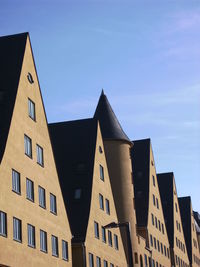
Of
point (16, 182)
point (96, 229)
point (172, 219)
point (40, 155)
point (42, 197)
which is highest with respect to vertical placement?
point (172, 219)

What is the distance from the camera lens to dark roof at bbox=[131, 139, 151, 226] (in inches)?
2906

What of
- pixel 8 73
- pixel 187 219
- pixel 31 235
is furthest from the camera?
pixel 187 219

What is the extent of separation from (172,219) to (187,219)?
19.6 meters

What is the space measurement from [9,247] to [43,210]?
724cm

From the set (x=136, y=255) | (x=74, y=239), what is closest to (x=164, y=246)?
(x=136, y=255)

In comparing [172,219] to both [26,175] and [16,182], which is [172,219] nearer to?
[26,175]

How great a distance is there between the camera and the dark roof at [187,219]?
105312 millimetres

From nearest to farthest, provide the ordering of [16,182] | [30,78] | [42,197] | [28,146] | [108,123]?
1. [16,182]
2. [28,146]
3. [42,197]
4. [30,78]
5. [108,123]

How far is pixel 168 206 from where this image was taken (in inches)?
3647

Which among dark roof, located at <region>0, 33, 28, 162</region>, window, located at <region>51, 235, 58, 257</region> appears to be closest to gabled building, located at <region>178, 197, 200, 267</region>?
window, located at <region>51, 235, 58, 257</region>

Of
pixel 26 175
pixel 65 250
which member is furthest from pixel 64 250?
pixel 26 175

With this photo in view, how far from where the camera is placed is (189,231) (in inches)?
4205

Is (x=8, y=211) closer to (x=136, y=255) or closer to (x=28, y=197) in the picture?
(x=28, y=197)

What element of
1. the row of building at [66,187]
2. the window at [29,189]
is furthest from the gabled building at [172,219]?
the window at [29,189]
